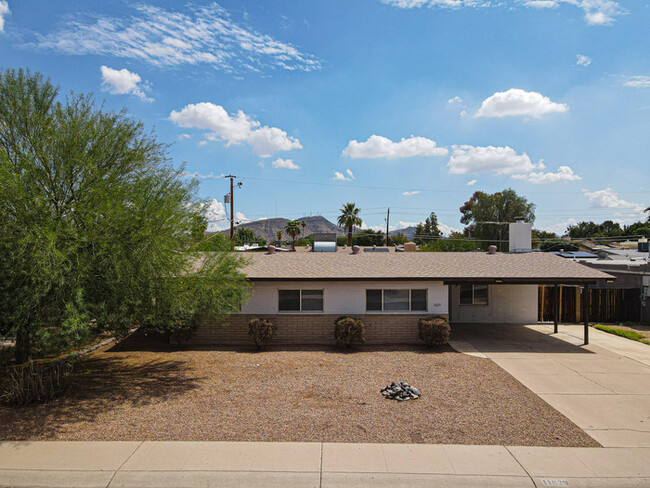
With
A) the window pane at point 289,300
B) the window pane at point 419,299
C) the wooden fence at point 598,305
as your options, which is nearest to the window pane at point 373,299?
the window pane at point 419,299

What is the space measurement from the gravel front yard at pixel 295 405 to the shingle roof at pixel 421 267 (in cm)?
322

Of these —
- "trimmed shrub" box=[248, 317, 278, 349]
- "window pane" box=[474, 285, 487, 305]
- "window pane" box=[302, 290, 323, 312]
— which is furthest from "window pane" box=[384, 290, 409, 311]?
"window pane" box=[474, 285, 487, 305]

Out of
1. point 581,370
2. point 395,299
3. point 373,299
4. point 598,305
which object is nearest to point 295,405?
point 373,299

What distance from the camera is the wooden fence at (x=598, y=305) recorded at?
19.5 m

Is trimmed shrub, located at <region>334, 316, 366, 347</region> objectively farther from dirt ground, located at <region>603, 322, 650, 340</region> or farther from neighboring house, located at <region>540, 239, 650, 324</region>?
dirt ground, located at <region>603, 322, 650, 340</region>

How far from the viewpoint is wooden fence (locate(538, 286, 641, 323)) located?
1948cm

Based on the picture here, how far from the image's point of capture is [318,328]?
49.8ft

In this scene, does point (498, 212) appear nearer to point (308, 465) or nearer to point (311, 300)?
point (311, 300)

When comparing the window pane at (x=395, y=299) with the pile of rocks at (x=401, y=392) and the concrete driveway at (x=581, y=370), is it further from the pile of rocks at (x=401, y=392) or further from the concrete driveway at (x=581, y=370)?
the pile of rocks at (x=401, y=392)

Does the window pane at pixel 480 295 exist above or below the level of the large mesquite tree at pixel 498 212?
below

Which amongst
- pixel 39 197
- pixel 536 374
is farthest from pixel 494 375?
pixel 39 197

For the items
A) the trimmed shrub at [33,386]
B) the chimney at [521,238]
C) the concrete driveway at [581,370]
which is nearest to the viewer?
the concrete driveway at [581,370]

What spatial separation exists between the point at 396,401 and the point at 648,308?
1649 centimetres

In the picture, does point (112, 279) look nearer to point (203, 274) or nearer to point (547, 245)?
point (203, 274)
